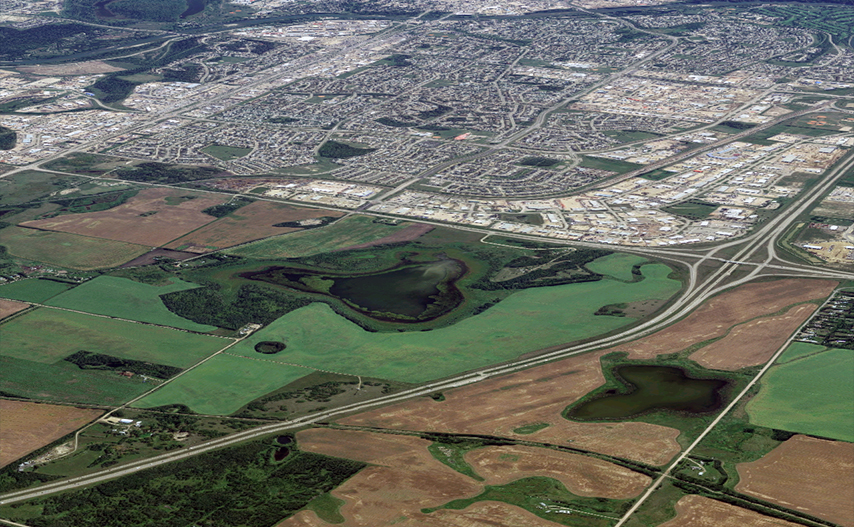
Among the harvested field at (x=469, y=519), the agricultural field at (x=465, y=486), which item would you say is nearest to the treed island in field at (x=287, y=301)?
the agricultural field at (x=465, y=486)

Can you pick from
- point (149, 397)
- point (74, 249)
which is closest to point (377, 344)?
point (149, 397)

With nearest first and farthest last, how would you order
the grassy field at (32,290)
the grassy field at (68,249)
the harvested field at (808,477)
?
1. the harvested field at (808,477)
2. the grassy field at (32,290)
3. the grassy field at (68,249)

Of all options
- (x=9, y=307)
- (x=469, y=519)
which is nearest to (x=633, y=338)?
(x=469, y=519)

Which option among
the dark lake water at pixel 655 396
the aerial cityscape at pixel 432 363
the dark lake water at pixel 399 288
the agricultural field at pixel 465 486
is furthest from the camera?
the dark lake water at pixel 399 288

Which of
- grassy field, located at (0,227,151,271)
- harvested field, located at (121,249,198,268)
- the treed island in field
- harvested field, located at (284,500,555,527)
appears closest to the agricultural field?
harvested field, located at (284,500,555,527)

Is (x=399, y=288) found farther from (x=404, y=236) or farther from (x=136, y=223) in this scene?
(x=136, y=223)

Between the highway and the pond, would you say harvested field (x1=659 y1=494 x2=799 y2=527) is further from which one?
the pond

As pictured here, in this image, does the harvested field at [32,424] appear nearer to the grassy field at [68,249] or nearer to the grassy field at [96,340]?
the grassy field at [96,340]
